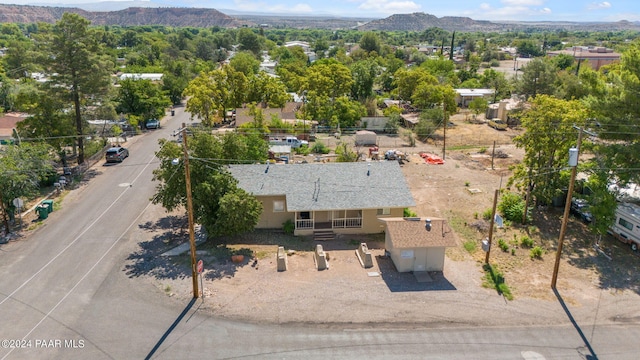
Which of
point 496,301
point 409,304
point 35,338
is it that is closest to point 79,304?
point 35,338

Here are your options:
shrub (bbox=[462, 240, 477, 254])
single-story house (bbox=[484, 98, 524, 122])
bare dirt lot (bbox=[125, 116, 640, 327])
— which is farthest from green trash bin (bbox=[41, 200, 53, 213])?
single-story house (bbox=[484, 98, 524, 122])

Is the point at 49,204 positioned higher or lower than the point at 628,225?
lower

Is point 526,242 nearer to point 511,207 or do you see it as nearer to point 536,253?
point 536,253

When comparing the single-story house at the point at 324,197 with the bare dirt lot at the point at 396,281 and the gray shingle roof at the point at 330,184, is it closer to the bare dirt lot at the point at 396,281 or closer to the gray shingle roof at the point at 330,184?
the gray shingle roof at the point at 330,184

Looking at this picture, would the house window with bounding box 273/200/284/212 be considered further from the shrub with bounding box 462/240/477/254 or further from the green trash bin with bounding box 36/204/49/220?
the green trash bin with bounding box 36/204/49/220

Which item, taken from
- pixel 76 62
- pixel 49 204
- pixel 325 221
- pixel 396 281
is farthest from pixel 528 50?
pixel 49 204
